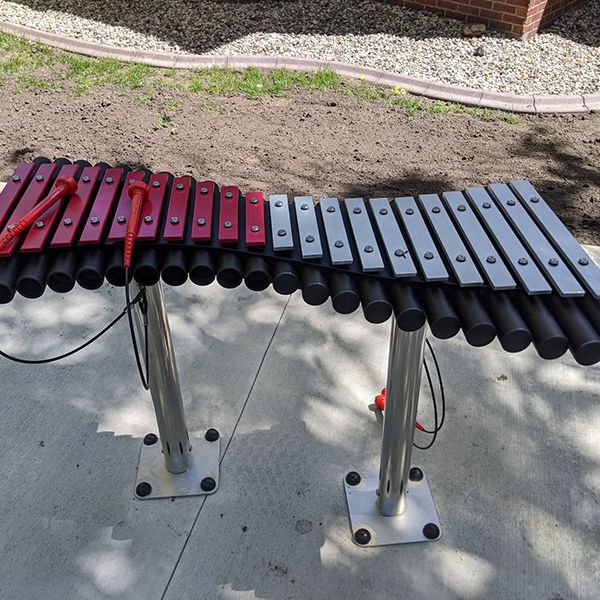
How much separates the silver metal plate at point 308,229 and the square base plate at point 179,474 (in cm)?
136

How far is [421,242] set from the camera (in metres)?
2.11

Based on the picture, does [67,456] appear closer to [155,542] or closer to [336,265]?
[155,542]

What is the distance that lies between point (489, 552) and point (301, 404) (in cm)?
111

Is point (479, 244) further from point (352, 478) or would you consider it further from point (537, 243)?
point (352, 478)

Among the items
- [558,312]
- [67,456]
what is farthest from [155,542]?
[558,312]

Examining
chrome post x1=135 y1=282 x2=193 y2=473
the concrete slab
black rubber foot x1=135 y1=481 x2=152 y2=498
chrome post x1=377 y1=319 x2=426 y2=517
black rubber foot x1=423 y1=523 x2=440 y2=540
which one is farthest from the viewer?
black rubber foot x1=135 y1=481 x2=152 y2=498

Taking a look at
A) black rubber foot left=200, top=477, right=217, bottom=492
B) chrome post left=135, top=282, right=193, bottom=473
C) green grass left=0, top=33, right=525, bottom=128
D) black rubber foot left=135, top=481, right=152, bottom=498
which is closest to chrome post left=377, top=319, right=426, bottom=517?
black rubber foot left=200, top=477, right=217, bottom=492

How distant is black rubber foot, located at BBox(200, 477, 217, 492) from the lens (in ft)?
9.68

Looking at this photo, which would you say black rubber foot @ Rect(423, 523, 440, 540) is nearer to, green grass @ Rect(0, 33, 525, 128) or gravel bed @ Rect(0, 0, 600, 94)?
green grass @ Rect(0, 33, 525, 128)

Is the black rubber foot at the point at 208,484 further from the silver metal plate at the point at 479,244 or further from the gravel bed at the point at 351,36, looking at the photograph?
the gravel bed at the point at 351,36

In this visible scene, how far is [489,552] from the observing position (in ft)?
8.94

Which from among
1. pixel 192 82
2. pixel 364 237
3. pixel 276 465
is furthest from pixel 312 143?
pixel 364 237

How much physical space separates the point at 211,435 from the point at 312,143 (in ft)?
10.0

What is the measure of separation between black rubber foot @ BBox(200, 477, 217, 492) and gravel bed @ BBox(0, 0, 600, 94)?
15.4 feet
